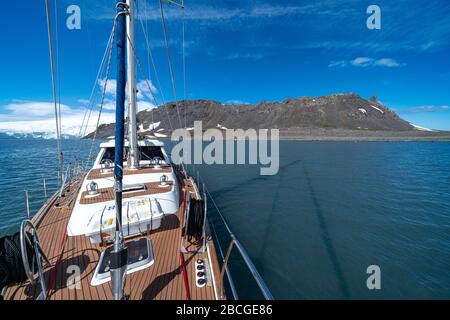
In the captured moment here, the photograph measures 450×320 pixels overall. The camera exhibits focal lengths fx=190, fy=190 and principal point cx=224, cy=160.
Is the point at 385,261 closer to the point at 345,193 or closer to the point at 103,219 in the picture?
the point at 345,193

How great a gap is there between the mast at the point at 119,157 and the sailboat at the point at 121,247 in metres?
0.01

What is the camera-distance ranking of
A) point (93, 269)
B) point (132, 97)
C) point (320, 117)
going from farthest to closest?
point (320, 117), point (132, 97), point (93, 269)

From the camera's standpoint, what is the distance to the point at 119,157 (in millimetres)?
3312

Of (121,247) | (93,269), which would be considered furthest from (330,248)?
(93,269)

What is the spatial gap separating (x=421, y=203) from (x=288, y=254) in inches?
438

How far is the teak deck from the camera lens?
348cm

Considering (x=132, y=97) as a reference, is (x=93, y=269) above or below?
below

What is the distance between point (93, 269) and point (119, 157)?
262 centimetres

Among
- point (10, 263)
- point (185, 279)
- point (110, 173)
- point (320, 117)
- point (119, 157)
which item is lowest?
point (185, 279)

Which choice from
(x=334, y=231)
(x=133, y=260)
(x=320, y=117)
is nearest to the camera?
(x=133, y=260)

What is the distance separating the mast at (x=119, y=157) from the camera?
114 inches

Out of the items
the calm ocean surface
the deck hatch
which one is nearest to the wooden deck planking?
the deck hatch

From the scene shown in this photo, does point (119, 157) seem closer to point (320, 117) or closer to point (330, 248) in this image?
point (330, 248)

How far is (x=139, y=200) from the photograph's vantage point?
5.14 meters
